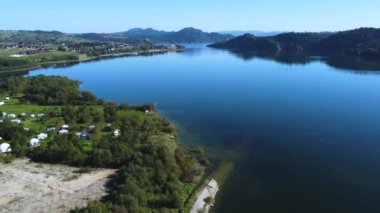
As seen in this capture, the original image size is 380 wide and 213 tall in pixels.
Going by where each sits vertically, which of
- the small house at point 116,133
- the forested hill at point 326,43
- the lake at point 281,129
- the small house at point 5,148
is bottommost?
the lake at point 281,129

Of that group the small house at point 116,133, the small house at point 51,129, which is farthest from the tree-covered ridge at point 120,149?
the small house at point 51,129

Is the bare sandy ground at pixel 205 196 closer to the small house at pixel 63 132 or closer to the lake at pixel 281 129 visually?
the lake at pixel 281 129

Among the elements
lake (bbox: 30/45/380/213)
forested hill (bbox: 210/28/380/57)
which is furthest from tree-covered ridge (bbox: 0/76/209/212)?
forested hill (bbox: 210/28/380/57)

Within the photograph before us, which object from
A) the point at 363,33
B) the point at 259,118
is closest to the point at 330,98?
the point at 259,118

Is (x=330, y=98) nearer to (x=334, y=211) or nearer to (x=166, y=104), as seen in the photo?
(x=166, y=104)

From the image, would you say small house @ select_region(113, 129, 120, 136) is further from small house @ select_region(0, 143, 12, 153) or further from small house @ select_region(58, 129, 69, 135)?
small house @ select_region(0, 143, 12, 153)
